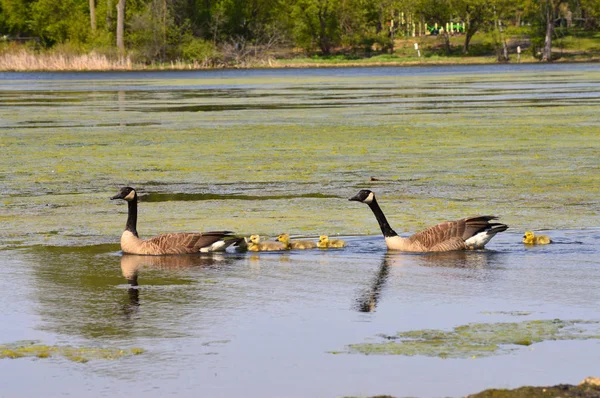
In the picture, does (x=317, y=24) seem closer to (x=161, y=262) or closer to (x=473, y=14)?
(x=473, y=14)

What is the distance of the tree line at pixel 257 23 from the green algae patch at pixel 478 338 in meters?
95.9

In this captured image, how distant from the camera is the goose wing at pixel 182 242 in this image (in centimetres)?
1272

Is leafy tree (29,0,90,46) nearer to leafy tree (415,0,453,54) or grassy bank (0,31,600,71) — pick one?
grassy bank (0,31,600,71)

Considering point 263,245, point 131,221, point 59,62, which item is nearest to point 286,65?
point 59,62

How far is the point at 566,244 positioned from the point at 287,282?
3.55 meters

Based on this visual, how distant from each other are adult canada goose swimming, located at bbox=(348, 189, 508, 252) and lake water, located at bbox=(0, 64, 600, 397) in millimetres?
162

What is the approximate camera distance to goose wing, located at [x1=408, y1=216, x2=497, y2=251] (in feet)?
41.2

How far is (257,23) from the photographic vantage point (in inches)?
4643

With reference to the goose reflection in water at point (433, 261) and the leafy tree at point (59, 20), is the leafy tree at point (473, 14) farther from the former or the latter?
the goose reflection in water at point (433, 261)

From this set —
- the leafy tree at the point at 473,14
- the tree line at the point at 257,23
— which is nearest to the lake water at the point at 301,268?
the tree line at the point at 257,23

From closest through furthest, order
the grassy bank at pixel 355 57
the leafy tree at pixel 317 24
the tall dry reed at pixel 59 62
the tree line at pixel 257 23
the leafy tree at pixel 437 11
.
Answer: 1. the tall dry reed at pixel 59 62
2. the grassy bank at pixel 355 57
3. the tree line at pixel 257 23
4. the leafy tree at pixel 437 11
5. the leafy tree at pixel 317 24

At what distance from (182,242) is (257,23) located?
10682 centimetres

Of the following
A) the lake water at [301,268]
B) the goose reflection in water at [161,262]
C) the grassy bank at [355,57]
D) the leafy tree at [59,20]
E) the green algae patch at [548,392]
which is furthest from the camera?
the leafy tree at [59,20]

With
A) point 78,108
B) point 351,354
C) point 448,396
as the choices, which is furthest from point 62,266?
point 78,108
